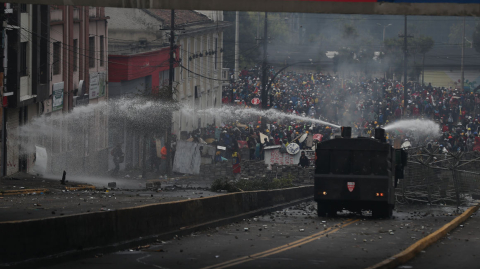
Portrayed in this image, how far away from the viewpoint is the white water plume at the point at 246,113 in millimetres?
46375

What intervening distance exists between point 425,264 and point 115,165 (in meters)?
28.1

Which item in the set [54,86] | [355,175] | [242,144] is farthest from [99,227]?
[242,144]

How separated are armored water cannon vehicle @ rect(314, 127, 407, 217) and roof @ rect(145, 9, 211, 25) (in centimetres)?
3281

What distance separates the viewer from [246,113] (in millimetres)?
52969

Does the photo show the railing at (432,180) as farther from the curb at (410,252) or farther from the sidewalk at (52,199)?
the curb at (410,252)

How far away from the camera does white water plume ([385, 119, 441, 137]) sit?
1768 inches

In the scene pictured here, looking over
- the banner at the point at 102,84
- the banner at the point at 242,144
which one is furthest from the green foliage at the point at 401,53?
the banner at the point at 102,84

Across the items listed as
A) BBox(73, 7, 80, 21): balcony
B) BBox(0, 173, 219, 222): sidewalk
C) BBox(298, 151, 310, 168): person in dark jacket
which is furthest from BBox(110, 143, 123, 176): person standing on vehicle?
BBox(298, 151, 310, 168): person in dark jacket

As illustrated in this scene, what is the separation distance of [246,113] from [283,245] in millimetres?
38942

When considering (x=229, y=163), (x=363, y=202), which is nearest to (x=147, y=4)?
(x=363, y=202)

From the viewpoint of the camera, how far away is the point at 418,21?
151125mm

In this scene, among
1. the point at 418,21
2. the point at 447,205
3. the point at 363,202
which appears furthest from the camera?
the point at 418,21

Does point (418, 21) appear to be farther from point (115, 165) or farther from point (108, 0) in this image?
point (108, 0)

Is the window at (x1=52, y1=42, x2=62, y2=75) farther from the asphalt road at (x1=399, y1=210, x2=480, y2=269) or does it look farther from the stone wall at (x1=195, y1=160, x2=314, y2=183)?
the asphalt road at (x1=399, y1=210, x2=480, y2=269)
